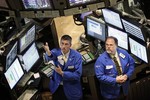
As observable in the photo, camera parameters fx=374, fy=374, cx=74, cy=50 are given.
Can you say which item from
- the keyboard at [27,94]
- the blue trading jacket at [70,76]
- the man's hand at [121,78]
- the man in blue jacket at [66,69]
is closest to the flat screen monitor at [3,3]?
the man in blue jacket at [66,69]

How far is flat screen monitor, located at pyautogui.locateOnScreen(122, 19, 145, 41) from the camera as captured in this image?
537cm

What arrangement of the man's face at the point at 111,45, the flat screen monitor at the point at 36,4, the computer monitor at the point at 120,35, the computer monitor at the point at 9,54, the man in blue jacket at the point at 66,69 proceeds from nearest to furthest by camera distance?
the flat screen monitor at the point at 36,4, the computer monitor at the point at 9,54, the man's face at the point at 111,45, the man in blue jacket at the point at 66,69, the computer monitor at the point at 120,35

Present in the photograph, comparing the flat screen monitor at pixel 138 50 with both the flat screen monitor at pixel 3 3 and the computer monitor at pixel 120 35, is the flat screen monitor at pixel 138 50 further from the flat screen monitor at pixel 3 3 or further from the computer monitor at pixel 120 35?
the flat screen monitor at pixel 3 3

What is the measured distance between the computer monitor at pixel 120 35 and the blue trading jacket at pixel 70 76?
710mm

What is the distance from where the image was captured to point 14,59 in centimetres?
527

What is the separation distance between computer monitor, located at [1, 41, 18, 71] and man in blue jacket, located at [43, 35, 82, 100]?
1.89 feet

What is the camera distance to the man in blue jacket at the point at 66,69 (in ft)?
18.0

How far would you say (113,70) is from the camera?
211 inches

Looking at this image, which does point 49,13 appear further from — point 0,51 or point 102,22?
point 102,22

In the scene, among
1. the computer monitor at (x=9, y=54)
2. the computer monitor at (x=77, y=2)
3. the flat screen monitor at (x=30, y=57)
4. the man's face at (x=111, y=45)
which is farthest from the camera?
the flat screen monitor at (x=30, y=57)

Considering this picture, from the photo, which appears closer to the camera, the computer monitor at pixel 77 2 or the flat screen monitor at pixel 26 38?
the computer monitor at pixel 77 2

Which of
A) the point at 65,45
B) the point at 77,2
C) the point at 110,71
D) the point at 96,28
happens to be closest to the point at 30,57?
the point at 65,45

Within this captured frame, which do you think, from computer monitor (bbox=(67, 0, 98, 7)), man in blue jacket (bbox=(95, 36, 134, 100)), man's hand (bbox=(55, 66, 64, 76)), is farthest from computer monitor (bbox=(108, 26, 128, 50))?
computer monitor (bbox=(67, 0, 98, 7))

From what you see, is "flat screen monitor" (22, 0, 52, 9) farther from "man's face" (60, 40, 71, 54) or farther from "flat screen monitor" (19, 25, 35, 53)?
"man's face" (60, 40, 71, 54)
